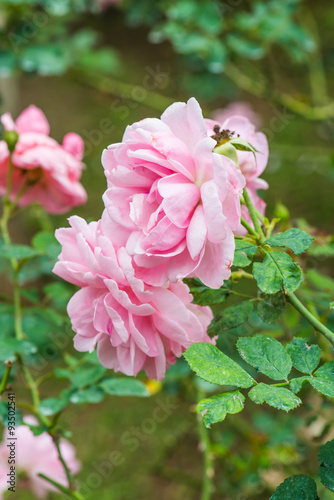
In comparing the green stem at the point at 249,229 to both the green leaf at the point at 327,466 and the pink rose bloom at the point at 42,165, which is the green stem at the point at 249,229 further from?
the pink rose bloom at the point at 42,165

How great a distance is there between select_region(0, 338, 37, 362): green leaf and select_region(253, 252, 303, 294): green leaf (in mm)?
394

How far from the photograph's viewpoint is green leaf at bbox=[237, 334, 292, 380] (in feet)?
1.43

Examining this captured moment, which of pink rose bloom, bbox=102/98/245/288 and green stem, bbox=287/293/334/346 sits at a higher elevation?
pink rose bloom, bbox=102/98/245/288

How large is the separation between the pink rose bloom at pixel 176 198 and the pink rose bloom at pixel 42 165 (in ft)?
1.31

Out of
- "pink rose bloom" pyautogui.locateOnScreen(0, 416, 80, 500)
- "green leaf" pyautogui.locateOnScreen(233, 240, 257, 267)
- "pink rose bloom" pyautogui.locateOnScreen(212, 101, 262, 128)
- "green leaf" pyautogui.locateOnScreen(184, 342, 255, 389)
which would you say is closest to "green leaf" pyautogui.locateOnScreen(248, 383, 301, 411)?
"green leaf" pyautogui.locateOnScreen(184, 342, 255, 389)

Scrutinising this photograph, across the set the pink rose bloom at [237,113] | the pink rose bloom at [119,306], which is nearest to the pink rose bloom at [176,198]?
the pink rose bloom at [119,306]

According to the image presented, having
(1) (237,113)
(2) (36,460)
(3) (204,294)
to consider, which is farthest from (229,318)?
(1) (237,113)

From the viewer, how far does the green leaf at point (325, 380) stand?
402mm

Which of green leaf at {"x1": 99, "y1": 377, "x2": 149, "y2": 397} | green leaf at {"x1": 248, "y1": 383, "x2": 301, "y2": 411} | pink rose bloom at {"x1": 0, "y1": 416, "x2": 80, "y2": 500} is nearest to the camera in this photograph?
green leaf at {"x1": 248, "y1": 383, "x2": 301, "y2": 411}

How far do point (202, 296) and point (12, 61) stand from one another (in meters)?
0.93

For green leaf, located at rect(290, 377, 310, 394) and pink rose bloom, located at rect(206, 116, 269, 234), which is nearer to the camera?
green leaf, located at rect(290, 377, 310, 394)

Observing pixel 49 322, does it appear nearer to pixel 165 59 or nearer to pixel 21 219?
pixel 21 219

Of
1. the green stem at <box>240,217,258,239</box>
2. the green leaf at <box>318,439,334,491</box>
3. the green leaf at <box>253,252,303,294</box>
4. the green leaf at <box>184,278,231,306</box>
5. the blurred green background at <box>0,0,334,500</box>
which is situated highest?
the green stem at <box>240,217,258,239</box>

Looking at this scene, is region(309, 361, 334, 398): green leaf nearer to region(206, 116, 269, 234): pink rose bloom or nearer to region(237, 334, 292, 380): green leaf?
region(237, 334, 292, 380): green leaf
